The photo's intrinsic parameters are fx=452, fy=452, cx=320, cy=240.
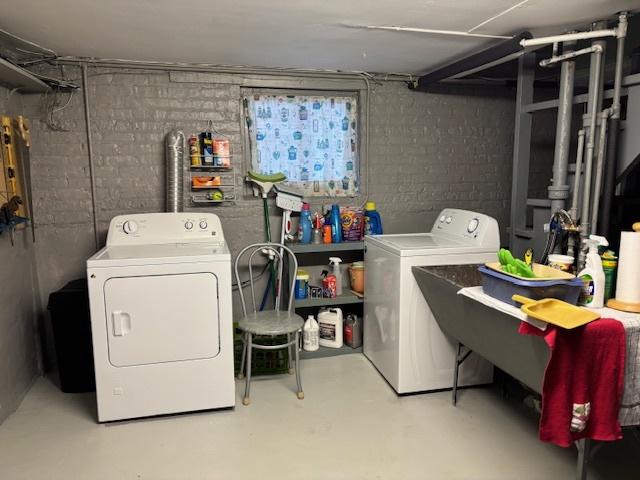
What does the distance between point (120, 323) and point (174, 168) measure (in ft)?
3.85

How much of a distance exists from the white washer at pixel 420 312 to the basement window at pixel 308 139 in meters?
0.88

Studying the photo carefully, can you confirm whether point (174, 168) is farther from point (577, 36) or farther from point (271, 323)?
point (577, 36)

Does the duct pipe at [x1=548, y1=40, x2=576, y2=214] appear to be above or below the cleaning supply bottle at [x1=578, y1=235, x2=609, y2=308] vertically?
above

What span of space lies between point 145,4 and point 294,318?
1.83 metres

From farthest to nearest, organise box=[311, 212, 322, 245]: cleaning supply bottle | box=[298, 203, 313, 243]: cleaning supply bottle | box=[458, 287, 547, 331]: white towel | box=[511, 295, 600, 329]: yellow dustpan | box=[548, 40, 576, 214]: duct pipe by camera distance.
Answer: box=[311, 212, 322, 245]: cleaning supply bottle
box=[298, 203, 313, 243]: cleaning supply bottle
box=[548, 40, 576, 214]: duct pipe
box=[458, 287, 547, 331]: white towel
box=[511, 295, 600, 329]: yellow dustpan

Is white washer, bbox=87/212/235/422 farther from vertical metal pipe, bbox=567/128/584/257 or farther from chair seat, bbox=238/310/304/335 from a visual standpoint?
vertical metal pipe, bbox=567/128/584/257

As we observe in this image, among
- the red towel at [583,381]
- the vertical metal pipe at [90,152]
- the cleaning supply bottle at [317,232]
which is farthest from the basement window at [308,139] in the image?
the red towel at [583,381]

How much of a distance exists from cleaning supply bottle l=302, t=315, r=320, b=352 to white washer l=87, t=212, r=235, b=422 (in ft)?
2.85

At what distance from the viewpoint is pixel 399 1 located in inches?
77.7

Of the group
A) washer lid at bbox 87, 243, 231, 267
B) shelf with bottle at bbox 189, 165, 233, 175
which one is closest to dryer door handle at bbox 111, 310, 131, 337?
washer lid at bbox 87, 243, 231, 267

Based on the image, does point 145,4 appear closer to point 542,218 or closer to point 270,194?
point 270,194

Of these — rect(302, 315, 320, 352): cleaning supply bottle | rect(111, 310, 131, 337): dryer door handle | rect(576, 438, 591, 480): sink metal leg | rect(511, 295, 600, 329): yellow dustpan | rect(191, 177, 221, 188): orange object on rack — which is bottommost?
rect(302, 315, 320, 352): cleaning supply bottle

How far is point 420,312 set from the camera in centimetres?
269

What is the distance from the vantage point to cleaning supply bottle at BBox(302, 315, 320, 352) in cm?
331
